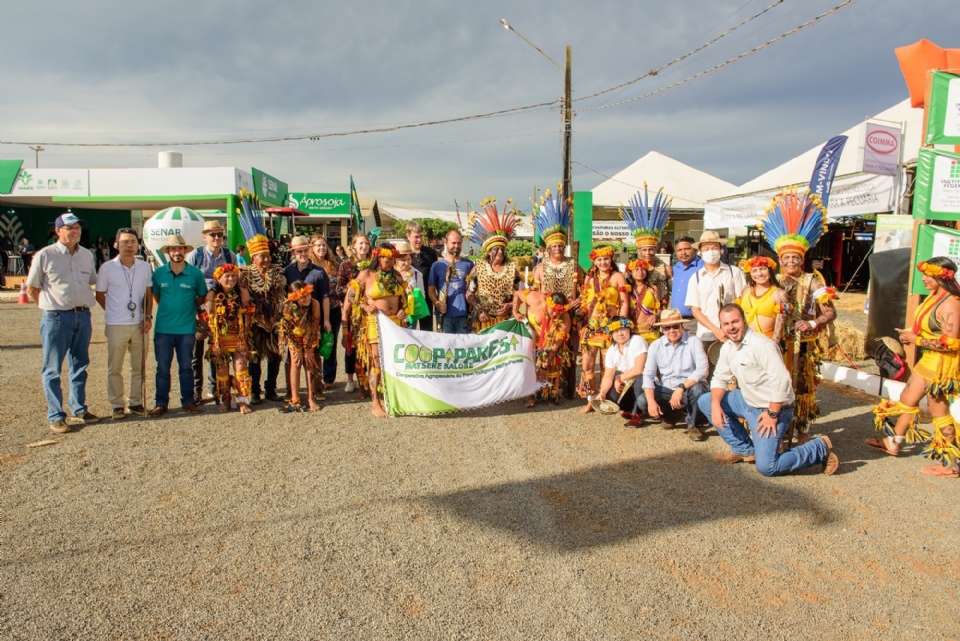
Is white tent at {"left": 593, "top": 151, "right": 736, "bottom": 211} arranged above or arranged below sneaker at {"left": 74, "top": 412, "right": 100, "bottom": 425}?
above

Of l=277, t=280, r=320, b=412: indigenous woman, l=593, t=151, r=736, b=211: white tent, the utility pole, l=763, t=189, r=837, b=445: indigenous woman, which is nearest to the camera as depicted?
l=763, t=189, r=837, b=445: indigenous woman

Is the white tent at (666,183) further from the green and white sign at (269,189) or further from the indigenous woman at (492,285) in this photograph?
the indigenous woman at (492,285)

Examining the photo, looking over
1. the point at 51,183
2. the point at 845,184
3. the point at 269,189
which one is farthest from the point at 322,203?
the point at 845,184

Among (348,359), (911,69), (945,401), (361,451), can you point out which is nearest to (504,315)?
(348,359)

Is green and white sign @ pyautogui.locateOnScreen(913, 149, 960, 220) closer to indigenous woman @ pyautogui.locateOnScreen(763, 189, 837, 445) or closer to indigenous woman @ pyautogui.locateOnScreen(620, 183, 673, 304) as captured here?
indigenous woman @ pyautogui.locateOnScreen(763, 189, 837, 445)

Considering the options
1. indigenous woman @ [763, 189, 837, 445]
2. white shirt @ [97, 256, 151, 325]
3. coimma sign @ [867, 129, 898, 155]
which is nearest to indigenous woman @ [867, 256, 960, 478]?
indigenous woman @ [763, 189, 837, 445]

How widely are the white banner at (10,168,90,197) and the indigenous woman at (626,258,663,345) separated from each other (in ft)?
73.4

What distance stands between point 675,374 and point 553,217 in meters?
2.36

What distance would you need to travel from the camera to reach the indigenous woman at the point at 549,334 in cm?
649

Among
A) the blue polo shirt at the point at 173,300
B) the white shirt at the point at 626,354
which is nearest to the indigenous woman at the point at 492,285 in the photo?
the white shirt at the point at 626,354

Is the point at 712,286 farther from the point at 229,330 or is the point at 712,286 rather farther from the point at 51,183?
the point at 51,183

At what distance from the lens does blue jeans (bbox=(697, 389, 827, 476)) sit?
4.42 m

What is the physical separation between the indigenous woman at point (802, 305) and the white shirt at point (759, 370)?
2.15ft

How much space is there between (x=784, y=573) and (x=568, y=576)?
1145mm
